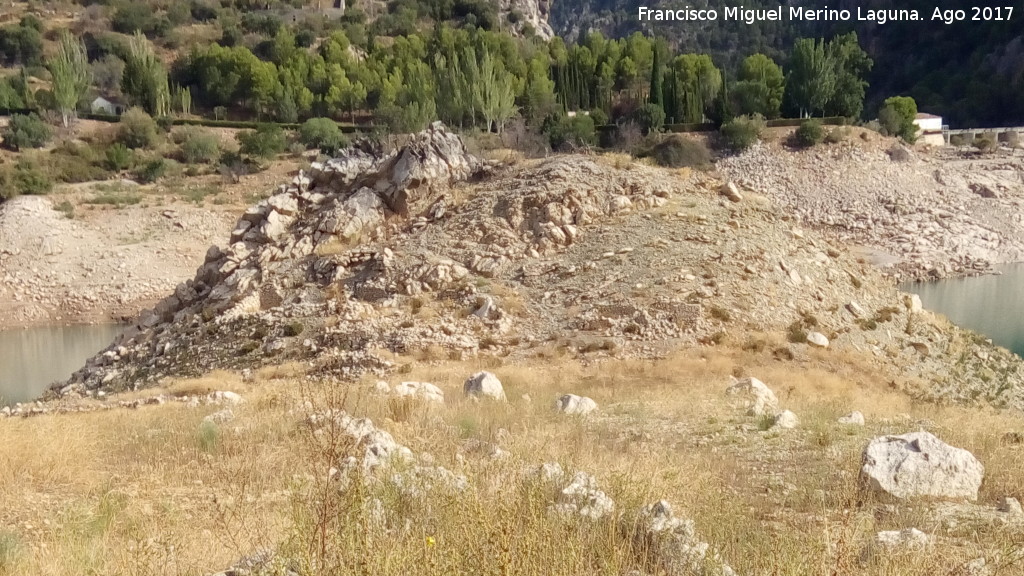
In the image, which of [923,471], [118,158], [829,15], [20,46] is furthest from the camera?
[829,15]

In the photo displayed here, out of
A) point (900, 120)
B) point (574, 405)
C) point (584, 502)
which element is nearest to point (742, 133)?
point (900, 120)

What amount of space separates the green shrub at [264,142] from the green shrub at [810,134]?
26896 millimetres

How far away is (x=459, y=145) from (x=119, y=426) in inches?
432

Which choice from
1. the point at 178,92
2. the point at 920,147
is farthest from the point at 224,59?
the point at 920,147

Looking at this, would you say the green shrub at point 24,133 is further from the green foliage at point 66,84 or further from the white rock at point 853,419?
the white rock at point 853,419

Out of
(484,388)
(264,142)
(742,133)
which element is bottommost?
(484,388)

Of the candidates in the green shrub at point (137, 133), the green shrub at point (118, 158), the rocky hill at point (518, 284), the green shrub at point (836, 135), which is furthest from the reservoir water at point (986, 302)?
the green shrub at point (137, 133)

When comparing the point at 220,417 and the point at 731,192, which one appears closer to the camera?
the point at 220,417

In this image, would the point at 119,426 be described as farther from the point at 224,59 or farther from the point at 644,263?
the point at 224,59

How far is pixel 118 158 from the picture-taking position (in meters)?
37.9

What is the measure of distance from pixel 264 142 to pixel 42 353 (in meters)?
18.5

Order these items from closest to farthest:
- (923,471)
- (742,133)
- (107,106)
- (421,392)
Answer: (923,471), (421,392), (742,133), (107,106)

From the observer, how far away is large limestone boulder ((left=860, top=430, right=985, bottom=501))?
194 inches

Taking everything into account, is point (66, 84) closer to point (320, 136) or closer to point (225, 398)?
point (320, 136)
